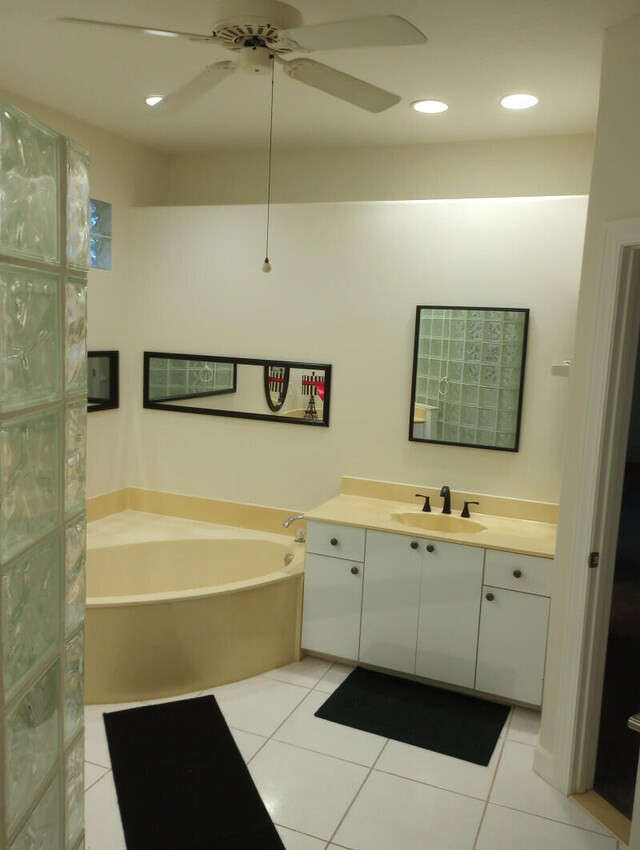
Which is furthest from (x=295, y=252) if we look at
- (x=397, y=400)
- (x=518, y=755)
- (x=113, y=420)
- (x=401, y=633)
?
(x=518, y=755)

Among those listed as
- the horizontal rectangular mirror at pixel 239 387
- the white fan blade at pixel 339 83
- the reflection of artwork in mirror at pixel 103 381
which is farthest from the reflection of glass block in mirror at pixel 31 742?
the reflection of artwork in mirror at pixel 103 381

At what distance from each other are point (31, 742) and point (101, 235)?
3426mm

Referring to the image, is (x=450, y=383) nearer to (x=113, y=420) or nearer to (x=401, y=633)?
(x=401, y=633)

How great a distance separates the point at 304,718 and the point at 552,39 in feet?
9.29

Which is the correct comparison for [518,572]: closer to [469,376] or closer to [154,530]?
[469,376]

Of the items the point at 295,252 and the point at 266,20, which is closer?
the point at 266,20

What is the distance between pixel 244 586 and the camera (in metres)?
3.38

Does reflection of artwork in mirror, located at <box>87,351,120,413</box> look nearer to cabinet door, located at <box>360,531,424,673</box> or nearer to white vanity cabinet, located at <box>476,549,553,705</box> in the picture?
cabinet door, located at <box>360,531,424,673</box>

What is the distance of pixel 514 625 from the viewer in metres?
3.20

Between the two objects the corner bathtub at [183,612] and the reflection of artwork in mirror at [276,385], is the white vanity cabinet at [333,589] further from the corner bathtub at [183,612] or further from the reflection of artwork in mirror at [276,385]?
the reflection of artwork in mirror at [276,385]

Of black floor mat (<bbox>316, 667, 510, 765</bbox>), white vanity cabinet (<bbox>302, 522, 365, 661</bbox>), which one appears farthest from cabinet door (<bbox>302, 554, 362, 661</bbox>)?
black floor mat (<bbox>316, 667, 510, 765</bbox>)

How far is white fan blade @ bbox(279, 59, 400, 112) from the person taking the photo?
220 cm

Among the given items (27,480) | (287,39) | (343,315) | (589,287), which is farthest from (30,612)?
(343,315)

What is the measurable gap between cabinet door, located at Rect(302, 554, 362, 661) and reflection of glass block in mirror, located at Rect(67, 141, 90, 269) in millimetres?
2525
